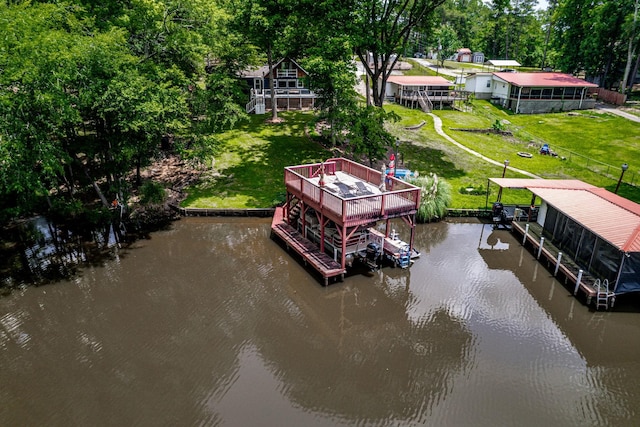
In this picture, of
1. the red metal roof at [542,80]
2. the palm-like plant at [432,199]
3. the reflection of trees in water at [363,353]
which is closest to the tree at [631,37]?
the red metal roof at [542,80]

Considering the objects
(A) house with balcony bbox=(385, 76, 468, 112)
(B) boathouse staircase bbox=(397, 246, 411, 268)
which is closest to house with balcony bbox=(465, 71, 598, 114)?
(A) house with balcony bbox=(385, 76, 468, 112)

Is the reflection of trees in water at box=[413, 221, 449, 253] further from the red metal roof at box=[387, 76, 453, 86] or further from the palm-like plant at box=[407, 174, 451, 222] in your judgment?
the red metal roof at box=[387, 76, 453, 86]

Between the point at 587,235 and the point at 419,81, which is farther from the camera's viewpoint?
the point at 419,81

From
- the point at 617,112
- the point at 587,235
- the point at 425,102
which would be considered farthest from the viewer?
the point at 425,102

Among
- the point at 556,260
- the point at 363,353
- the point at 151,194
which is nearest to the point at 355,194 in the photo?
the point at 363,353

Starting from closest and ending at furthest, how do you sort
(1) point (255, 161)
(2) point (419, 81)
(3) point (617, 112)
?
(1) point (255, 161) → (3) point (617, 112) → (2) point (419, 81)

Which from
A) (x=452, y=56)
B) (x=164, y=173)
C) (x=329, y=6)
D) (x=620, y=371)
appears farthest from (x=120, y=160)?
(x=452, y=56)

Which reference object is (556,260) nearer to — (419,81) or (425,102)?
(425,102)
